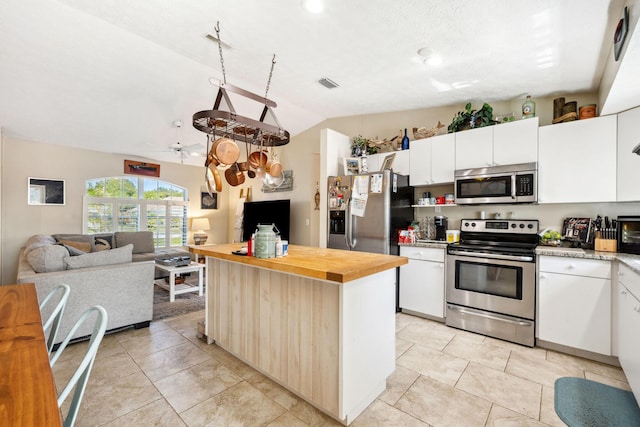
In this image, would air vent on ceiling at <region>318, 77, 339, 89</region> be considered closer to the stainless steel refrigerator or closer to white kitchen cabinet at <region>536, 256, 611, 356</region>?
the stainless steel refrigerator

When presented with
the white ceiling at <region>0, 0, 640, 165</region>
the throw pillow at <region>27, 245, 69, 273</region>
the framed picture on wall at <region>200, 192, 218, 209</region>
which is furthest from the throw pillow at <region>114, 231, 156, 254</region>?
the throw pillow at <region>27, 245, 69, 273</region>

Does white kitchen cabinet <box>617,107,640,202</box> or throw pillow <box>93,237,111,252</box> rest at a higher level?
white kitchen cabinet <box>617,107,640,202</box>

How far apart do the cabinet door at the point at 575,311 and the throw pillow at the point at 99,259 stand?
4241mm

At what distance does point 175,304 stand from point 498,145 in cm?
452

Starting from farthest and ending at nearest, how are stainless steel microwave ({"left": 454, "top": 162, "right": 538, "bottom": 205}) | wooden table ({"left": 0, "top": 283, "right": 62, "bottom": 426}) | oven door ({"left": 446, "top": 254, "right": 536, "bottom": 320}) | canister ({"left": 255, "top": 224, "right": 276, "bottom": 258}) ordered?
stainless steel microwave ({"left": 454, "top": 162, "right": 538, "bottom": 205}) → oven door ({"left": 446, "top": 254, "right": 536, "bottom": 320}) → canister ({"left": 255, "top": 224, "right": 276, "bottom": 258}) → wooden table ({"left": 0, "top": 283, "right": 62, "bottom": 426})

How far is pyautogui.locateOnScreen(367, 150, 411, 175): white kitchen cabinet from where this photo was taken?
3819mm

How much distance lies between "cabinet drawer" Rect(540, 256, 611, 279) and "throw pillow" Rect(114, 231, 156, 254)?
637cm

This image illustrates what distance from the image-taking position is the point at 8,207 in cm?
473

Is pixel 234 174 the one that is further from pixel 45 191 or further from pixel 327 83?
pixel 45 191

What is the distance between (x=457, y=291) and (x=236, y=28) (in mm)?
3367

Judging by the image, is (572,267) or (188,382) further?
(572,267)

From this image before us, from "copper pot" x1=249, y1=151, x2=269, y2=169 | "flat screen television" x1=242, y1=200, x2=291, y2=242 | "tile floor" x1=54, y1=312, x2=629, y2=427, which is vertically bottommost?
"tile floor" x1=54, y1=312, x2=629, y2=427

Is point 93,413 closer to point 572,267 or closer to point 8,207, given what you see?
point 572,267

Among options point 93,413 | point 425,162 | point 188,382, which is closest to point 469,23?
point 425,162
